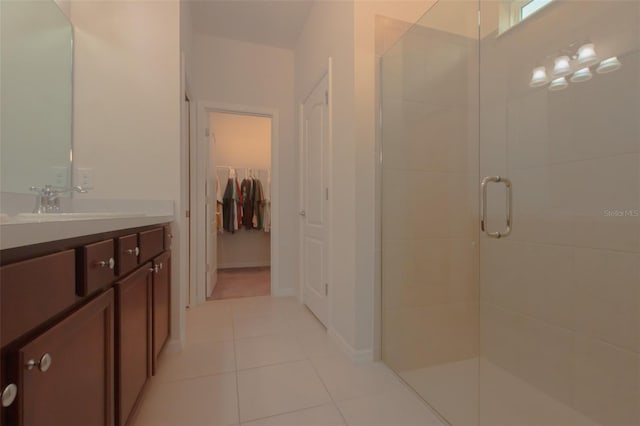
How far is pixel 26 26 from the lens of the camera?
1.33 m

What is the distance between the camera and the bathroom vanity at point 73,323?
47 cm

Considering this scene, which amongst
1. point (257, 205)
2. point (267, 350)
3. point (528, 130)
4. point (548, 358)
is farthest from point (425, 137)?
point (257, 205)

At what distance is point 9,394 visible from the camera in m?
0.46

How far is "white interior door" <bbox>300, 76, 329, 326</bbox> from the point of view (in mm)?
2213

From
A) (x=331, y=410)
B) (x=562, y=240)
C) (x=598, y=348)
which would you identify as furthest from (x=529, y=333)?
(x=331, y=410)

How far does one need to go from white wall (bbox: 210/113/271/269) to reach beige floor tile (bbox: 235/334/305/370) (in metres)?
2.77

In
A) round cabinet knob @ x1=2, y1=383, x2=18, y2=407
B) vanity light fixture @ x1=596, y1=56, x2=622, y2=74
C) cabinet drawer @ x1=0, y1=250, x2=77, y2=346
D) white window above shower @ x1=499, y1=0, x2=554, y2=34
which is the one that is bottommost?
round cabinet knob @ x1=2, y1=383, x2=18, y2=407

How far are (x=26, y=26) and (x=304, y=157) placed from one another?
6.21 feet

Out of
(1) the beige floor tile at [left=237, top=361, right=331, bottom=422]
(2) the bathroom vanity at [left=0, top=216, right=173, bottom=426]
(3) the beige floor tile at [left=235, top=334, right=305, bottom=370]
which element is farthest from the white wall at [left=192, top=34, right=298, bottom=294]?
(2) the bathroom vanity at [left=0, top=216, right=173, bottom=426]

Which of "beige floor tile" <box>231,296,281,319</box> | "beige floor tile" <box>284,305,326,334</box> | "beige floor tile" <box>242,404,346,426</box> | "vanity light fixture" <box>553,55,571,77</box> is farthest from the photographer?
"beige floor tile" <box>231,296,281,319</box>

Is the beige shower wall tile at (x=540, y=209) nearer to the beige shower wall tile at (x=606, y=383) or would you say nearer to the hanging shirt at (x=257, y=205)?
the beige shower wall tile at (x=606, y=383)

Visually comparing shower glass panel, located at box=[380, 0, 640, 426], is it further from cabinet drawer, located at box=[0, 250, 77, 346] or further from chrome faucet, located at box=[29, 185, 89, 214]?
chrome faucet, located at box=[29, 185, 89, 214]

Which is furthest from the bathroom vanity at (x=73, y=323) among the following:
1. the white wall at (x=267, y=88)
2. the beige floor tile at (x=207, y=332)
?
the white wall at (x=267, y=88)

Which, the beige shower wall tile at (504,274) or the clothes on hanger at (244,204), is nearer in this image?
the beige shower wall tile at (504,274)
